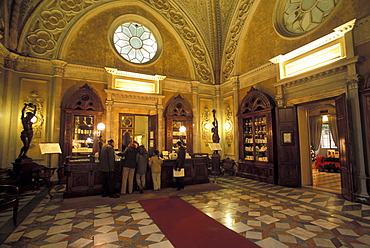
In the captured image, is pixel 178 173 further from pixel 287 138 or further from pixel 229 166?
pixel 287 138

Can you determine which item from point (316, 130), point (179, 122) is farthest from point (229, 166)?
point (316, 130)

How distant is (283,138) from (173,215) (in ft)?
17.8

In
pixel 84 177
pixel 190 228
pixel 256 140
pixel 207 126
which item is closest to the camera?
pixel 190 228

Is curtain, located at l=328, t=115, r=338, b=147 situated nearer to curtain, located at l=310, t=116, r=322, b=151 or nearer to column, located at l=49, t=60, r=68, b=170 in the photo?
curtain, located at l=310, t=116, r=322, b=151

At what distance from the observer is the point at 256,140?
905 centimetres

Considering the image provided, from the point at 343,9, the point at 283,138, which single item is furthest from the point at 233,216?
the point at 343,9

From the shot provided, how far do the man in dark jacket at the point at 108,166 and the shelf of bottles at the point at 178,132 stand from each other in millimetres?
5023

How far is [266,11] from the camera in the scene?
9180 millimetres

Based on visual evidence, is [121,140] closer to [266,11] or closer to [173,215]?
[173,215]

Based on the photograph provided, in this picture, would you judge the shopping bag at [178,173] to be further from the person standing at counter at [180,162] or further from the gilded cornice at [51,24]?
the gilded cornice at [51,24]

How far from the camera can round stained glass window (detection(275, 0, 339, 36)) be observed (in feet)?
23.5

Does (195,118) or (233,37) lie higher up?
(233,37)

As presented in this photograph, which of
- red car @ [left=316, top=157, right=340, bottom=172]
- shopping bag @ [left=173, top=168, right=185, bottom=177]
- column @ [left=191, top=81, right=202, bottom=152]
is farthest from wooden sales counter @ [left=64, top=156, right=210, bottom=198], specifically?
red car @ [left=316, top=157, right=340, bottom=172]

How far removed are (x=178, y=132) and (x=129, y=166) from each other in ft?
16.5
